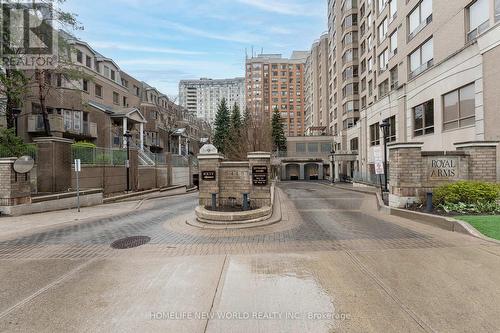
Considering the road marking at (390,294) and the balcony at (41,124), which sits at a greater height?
the balcony at (41,124)

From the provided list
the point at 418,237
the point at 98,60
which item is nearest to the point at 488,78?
the point at 418,237

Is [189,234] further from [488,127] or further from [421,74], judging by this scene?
[421,74]

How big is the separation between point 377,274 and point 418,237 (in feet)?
11.6

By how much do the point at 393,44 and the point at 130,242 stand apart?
30.4 meters

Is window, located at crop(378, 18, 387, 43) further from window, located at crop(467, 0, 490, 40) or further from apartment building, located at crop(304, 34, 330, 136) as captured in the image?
apartment building, located at crop(304, 34, 330, 136)

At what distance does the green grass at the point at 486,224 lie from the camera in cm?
761

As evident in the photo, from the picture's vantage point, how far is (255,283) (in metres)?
4.89

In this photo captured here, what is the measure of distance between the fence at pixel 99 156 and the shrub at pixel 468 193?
65.2 ft

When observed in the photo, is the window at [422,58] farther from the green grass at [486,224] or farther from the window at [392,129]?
the green grass at [486,224]

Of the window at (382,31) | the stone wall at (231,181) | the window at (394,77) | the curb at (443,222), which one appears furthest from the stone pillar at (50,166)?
the window at (382,31)

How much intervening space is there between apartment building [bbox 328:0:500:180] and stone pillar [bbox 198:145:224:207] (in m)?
12.0

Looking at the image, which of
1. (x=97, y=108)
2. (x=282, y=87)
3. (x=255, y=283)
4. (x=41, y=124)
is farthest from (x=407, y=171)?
(x=282, y=87)

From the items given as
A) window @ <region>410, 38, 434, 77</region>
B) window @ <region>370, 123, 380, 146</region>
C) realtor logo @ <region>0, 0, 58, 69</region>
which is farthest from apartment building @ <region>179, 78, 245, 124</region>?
realtor logo @ <region>0, 0, 58, 69</region>

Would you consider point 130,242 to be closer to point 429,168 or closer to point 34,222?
point 34,222
